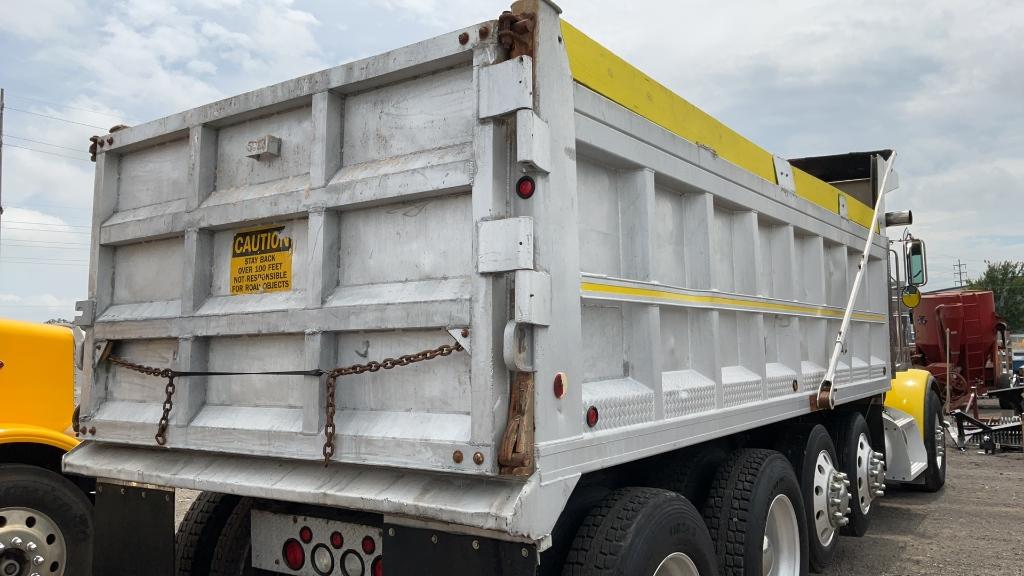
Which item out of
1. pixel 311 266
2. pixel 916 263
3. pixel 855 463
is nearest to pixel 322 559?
pixel 311 266

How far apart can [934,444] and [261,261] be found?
7317mm

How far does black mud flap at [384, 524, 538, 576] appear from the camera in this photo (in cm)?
232

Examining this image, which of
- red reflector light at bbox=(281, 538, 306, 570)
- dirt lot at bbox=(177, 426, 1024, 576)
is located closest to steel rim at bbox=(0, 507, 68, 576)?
red reflector light at bbox=(281, 538, 306, 570)

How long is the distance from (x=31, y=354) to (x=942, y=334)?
1740 cm

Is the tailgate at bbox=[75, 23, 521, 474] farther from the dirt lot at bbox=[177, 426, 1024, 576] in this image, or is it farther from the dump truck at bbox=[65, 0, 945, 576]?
the dirt lot at bbox=[177, 426, 1024, 576]

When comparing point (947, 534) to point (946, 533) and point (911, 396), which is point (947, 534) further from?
point (911, 396)

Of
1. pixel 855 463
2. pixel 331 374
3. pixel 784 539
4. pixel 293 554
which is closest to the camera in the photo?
pixel 331 374

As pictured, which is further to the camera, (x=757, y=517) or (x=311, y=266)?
(x=757, y=517)

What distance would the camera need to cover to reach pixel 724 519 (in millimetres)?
3666

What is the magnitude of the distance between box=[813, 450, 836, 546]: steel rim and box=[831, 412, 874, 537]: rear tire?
0.69 metres

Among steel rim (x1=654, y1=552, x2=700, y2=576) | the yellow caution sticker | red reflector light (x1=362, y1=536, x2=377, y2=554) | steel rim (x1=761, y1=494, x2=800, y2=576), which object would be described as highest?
the yellow caution sticker

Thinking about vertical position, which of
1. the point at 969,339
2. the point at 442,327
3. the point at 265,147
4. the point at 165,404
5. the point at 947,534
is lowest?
the point at 947,534

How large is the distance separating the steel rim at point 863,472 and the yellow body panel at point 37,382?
211 inches

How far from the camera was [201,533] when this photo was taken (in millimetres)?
3580
